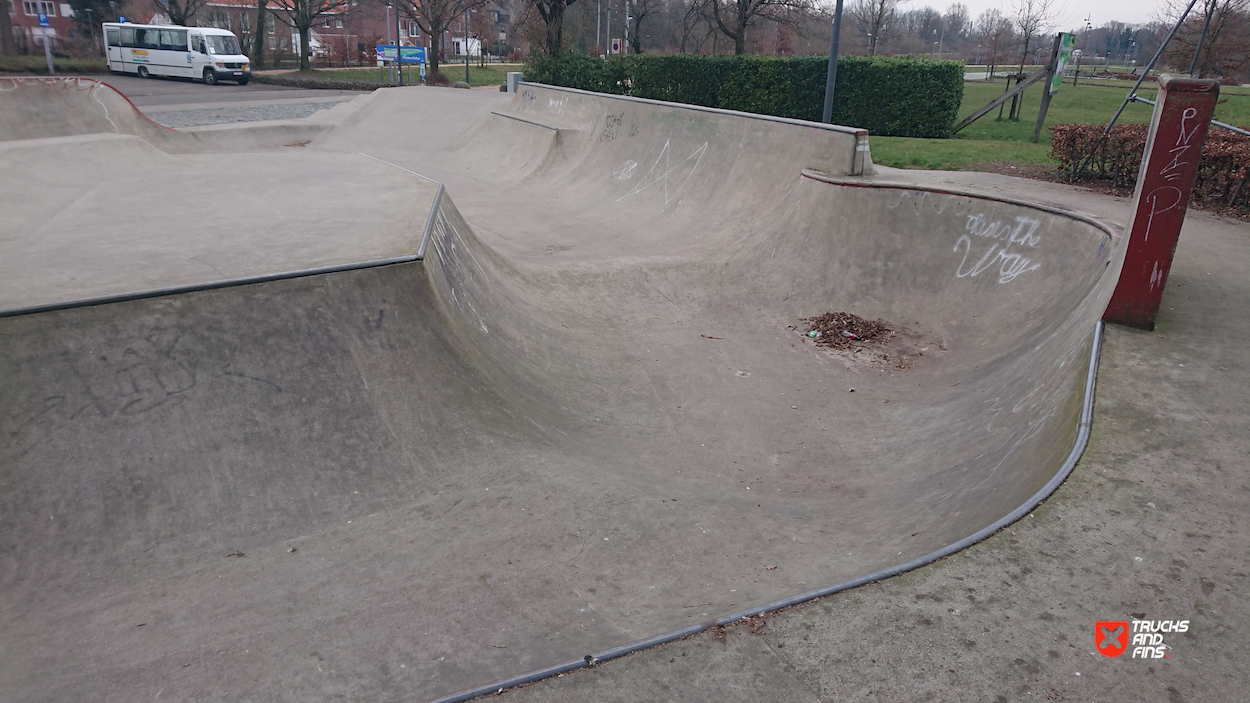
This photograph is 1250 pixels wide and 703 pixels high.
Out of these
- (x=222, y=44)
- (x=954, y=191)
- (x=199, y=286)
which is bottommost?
(x=199, y=286)

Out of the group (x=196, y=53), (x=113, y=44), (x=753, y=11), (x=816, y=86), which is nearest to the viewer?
(x=816, y=86)

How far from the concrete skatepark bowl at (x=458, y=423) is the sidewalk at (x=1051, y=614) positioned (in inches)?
10.3

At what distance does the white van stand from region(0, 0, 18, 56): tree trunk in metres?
8.18

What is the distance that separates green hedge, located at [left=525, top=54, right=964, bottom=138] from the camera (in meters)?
18.2

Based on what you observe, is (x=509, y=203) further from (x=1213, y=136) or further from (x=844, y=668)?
(x=844, y=668)

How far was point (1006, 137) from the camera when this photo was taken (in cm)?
1809

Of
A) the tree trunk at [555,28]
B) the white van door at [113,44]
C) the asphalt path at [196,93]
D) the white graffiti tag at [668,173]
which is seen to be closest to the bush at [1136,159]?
the white graffiti tag at [668,173]

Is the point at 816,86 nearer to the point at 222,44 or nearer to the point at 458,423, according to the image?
the point at 458,423

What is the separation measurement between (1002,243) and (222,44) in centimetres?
3724

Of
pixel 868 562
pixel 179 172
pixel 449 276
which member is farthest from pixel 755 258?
pixel 179 172

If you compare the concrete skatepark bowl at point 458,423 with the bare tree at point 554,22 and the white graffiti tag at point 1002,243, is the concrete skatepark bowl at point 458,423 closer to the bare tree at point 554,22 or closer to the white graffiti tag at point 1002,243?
the white graffiti tag at point 1002,243

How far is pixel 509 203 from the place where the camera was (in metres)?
14.0

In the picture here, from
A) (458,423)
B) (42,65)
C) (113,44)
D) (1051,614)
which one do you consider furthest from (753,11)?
(42,65)

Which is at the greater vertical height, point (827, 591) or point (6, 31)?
point (6, 31)
